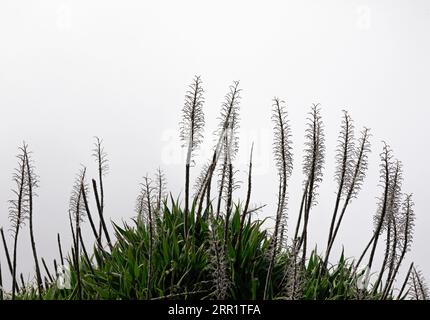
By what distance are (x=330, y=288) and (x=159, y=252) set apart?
2.91 feet

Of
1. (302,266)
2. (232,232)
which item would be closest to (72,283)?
(232,232)

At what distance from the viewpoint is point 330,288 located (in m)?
3.46

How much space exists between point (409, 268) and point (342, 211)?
17.4 inches

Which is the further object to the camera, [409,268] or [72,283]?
[72,283]

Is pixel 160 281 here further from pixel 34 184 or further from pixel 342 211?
pixel 342 211
